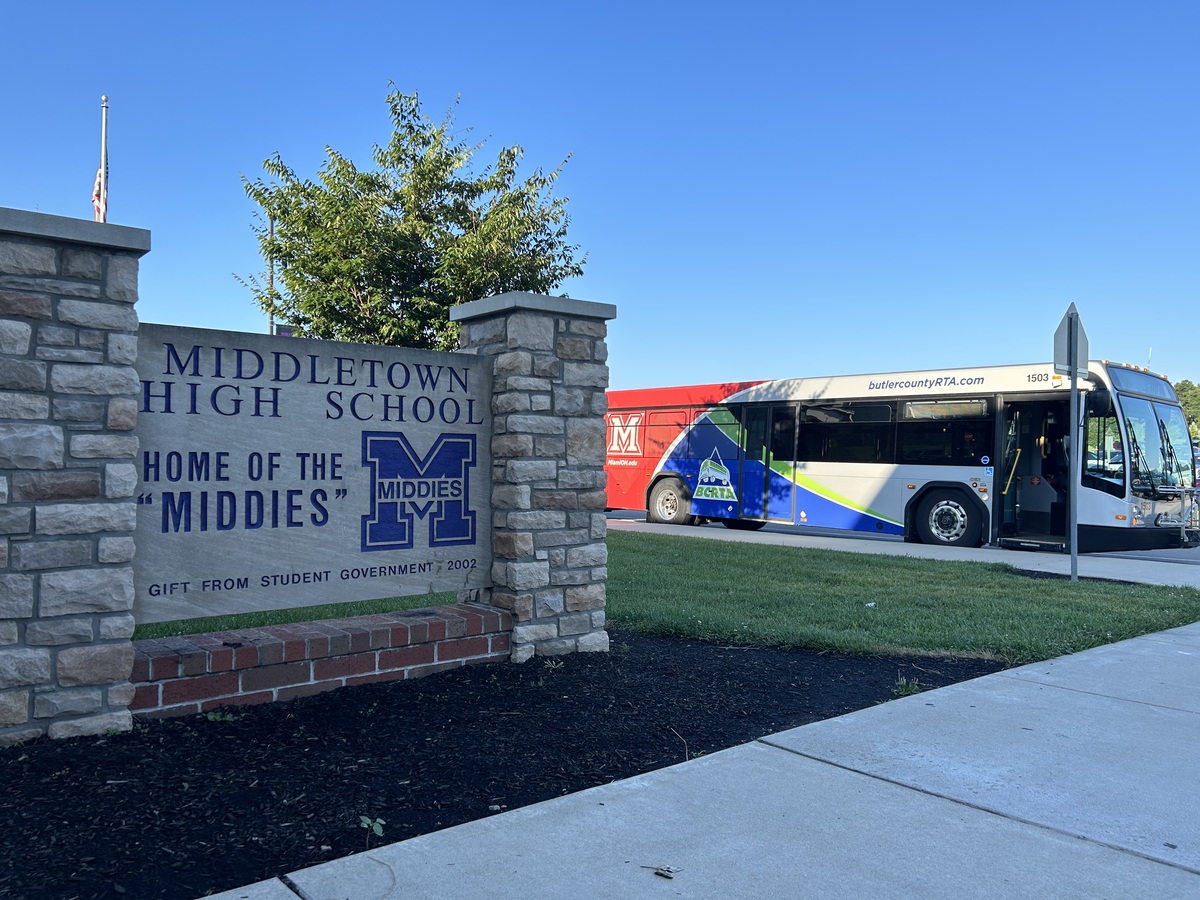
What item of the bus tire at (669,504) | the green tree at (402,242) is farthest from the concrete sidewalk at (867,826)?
the bus tire at (669,504)

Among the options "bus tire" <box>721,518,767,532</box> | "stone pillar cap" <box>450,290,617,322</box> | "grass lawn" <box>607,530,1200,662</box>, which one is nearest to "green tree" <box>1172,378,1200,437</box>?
"bus tire" <box>721,518,767,532</box>

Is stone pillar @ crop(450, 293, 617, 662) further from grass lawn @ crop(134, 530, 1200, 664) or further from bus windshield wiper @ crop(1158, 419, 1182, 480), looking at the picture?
bus windshield wiper @ crop(1158, 419, 1182, 480)

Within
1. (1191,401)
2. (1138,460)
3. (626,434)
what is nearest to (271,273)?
(626,434)

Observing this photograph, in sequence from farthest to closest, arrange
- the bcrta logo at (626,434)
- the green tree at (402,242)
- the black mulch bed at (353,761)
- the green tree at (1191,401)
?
the green tree at (1191,401) < the bcrta logo at (626,434) < the green tree at (402,242) < the black mulch bed at (353,761)

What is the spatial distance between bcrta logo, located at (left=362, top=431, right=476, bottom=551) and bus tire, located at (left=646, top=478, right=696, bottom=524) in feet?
47.5

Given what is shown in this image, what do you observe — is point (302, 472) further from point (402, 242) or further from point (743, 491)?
point (743, 491)

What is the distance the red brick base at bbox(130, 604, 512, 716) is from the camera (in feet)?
14.3

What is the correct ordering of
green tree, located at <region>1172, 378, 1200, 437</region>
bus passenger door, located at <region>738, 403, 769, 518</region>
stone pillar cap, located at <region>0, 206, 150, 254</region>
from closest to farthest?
stone pillar cap, located at <region>0, 206, 150, 254</region>
bus passenger door, located at <region>738, 403, 769, 518</region>
green tree, located at <region>1172, 378, 1200, 437</region>

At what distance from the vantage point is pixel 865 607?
8289 mm

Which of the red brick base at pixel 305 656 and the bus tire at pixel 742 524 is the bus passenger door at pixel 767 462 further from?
the red brick base at pixel 305 656

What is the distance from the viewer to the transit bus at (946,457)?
14.4 m

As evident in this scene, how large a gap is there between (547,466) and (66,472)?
266 cm

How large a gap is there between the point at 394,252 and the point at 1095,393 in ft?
34.2

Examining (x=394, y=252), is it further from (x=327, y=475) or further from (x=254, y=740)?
(x=254, y=740)
